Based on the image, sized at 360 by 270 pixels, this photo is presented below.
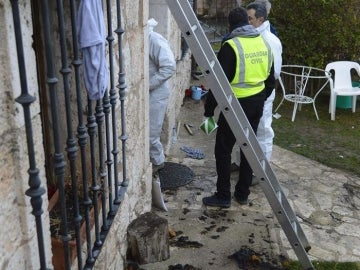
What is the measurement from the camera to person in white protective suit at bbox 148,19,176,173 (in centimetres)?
435

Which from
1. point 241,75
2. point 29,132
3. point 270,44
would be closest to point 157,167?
point 241,75

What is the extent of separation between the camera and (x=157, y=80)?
438cm

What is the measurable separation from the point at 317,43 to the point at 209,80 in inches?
220

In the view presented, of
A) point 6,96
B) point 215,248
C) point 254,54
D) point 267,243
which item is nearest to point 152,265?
point 215,248

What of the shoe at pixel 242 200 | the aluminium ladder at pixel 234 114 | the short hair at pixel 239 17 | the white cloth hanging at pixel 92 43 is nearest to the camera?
the white cloth hanging at pixel 92 43

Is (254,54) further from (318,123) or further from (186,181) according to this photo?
(318,123)

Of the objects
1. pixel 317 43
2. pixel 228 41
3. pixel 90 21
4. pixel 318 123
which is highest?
pixel 90 21

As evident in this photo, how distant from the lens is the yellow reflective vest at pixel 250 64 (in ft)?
12.3

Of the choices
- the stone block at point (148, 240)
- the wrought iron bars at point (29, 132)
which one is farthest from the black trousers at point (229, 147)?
the wrought iron bars at point (29, 132)

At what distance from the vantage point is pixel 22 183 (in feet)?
5.29

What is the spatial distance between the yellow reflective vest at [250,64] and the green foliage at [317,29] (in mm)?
4225

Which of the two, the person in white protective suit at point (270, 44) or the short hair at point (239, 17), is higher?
the short hair at point (239, 17)

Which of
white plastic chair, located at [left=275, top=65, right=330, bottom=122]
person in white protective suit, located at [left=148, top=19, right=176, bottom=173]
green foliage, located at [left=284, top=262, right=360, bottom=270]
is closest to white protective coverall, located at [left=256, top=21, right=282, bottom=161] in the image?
person in white protective suit, located at [left=148, top=19, right=176, bottom=173]

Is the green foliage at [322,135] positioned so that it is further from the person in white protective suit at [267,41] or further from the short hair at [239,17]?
the short hair at [239,17]
